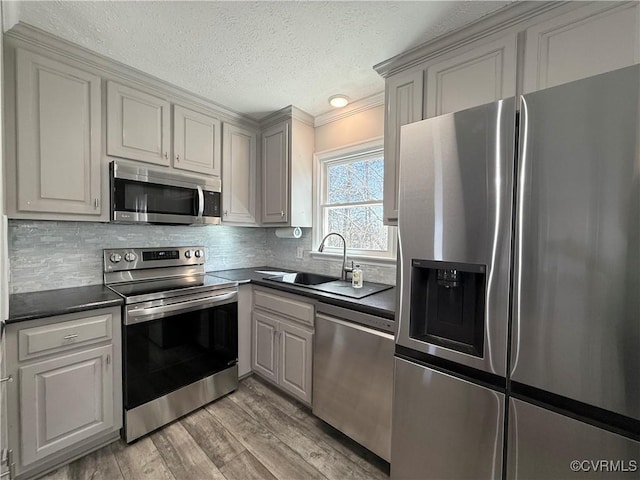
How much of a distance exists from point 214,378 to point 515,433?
1.97 meters

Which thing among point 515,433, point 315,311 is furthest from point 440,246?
point 315,311

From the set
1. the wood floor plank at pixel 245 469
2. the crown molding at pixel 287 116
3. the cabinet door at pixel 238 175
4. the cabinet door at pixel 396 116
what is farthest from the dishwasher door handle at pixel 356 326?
the crown molding at pixel 287 116

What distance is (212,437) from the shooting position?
5.90ft

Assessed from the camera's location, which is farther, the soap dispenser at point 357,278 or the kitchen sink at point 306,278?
the kitchen sink at point 306,278

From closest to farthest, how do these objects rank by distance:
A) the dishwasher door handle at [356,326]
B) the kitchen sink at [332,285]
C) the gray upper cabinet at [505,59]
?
the gray upper cabinet at [505,59] < the dishwasher door handle at [356,326] < the kitchen sink at [332,285]

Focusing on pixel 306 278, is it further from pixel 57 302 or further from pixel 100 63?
pixel 100 63

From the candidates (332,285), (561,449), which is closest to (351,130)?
(332,285)

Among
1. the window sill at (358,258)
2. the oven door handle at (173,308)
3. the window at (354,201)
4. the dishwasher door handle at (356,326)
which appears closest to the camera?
the dishwasher door handle at (356,326)

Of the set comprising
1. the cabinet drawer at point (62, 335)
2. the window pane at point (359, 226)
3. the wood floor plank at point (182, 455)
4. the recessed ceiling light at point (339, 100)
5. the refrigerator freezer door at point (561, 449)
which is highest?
the recessed ceiling light at point (339, 100)

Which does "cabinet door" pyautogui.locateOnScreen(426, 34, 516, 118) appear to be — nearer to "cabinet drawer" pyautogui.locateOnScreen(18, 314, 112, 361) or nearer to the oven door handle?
the oven door handle

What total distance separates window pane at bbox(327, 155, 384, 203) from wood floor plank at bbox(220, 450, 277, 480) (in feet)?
6.69

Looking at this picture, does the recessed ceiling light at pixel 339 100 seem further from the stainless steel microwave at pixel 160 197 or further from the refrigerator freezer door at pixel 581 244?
the refrigerator freezer door at pixel 581 244

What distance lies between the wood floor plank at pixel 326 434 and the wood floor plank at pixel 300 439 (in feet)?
0.08

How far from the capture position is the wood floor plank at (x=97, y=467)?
4.90 ft
